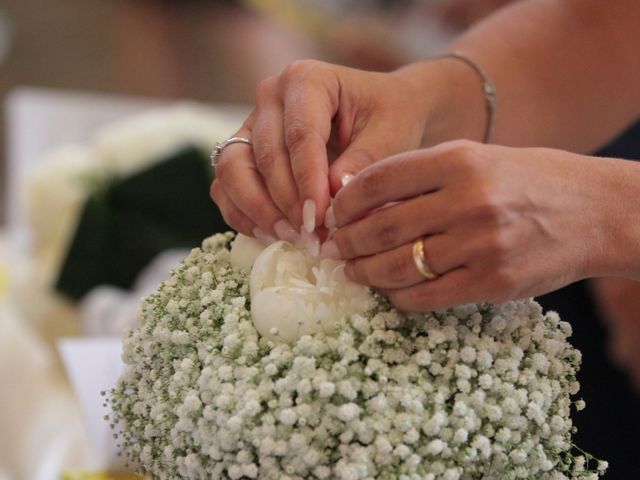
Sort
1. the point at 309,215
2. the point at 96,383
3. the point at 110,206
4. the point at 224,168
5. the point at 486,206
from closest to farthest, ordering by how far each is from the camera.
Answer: the point at 486,206, the point at 309,215, the point at 224,168, the point at 96,383, the point at 110,206

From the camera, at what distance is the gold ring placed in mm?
686

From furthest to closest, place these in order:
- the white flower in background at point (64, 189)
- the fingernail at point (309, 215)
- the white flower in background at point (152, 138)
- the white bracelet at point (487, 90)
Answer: the white flower in background at point (152, 138)
the white flower in background at point (64, 189)
the white bracelet at point (487, 90)
the fingernail at point (309, 215)

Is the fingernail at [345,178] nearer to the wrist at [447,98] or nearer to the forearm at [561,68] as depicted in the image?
the wrist at [447,98]

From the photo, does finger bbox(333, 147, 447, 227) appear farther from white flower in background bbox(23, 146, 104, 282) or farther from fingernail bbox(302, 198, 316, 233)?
white flower in background bbox(23, 146, 104, 282)

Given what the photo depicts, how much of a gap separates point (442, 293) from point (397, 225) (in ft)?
0.21

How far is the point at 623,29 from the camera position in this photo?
4.00 feet

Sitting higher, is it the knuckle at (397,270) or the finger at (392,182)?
the finger at (392,182)

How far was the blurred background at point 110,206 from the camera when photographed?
113 cm

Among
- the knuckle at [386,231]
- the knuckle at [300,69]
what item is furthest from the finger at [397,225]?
the knuckle at [300,69]

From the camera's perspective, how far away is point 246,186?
2.73ft

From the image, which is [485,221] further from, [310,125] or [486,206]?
[310,125]

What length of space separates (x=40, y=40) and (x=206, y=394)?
3.99m

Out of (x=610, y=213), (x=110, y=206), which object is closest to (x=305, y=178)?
(x=610, y=213)

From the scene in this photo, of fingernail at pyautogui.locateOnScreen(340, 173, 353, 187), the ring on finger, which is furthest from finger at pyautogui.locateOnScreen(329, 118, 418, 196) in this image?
the ring on finger
